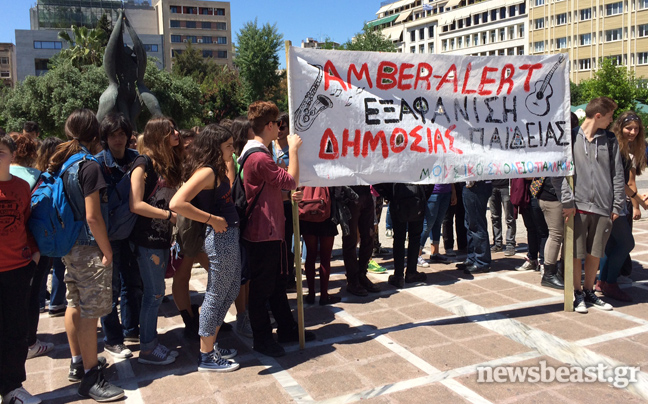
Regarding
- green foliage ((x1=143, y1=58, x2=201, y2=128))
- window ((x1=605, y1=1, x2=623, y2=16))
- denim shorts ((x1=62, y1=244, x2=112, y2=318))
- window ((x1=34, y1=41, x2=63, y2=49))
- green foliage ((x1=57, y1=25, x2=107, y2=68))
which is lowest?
denim shorts ((x1=62, y1=244, x2=112, y2=318))

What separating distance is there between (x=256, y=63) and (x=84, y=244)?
149 feet

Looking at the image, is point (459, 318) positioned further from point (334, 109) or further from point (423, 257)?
point (423, 257)

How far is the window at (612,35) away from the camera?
63.0 meters

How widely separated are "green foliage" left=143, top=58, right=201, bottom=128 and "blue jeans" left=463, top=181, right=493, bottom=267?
2155 cm

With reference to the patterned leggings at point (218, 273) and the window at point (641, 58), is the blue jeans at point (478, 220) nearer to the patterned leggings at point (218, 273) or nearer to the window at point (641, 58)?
the patterned leggings at point (218, 273)

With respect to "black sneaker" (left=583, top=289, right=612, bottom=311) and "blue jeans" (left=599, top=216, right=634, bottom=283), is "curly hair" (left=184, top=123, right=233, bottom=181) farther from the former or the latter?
"blue jeans" (left=599, top=216, right=634, bottom=283)

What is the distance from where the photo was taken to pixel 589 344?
4090 millimetres

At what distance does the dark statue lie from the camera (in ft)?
26.3

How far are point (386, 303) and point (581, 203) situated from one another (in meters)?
2.08

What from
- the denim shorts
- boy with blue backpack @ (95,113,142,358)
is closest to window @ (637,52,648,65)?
boy with blue backpack @ (95,113,142,358)

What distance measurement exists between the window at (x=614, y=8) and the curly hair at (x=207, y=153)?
72.0 m

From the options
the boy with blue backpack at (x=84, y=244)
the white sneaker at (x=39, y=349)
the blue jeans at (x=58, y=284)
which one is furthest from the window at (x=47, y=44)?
the boy with blue backpack at (x=84, y=244)

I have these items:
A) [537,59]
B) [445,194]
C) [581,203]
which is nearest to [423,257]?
[445,194]

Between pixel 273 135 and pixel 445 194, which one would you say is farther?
pixel 445 194
